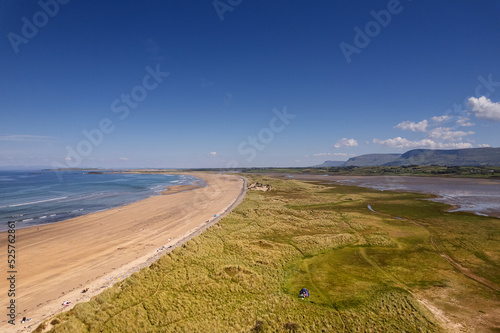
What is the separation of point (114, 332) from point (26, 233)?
107ft

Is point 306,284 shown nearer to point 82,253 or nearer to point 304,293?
point 304,293

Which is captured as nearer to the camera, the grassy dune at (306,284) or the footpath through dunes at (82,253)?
the grassy dune at (306,284)

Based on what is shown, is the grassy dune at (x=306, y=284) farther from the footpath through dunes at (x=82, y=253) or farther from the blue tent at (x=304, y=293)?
the footpath through dunes at (x=82, y=253)

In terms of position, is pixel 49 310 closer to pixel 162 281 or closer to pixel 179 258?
pixel 162 281

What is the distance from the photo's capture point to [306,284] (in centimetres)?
1816

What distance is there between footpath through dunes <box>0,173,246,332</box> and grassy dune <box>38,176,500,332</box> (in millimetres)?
3183

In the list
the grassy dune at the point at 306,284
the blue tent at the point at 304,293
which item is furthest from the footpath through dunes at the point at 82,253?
the blue tent at the point at 304,293

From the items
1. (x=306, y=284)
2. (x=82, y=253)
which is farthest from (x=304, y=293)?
(x=82, y=253)

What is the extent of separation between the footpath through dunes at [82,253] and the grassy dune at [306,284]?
3.18 metres

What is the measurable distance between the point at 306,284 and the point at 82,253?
25.6 meters

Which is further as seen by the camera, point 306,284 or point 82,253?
point 82,253

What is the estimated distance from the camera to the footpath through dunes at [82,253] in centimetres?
1605

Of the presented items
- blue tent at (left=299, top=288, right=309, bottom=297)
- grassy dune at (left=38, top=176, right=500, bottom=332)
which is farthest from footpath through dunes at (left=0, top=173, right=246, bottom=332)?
blue tent at (left=299, top=288, right=309, bottom=297)

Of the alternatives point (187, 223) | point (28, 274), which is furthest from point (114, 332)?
point (187, 223)
